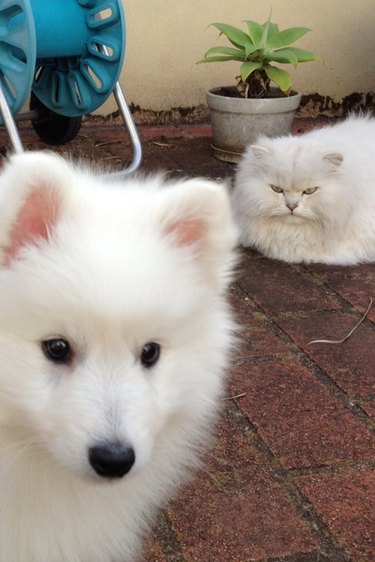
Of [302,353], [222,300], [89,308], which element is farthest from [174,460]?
[302,353]

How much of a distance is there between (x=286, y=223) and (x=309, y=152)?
457 millimetres

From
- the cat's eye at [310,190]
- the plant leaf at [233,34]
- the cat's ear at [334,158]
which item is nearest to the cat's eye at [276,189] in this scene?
the cat's eye at [310,190]

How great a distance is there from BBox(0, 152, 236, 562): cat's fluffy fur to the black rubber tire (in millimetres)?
3849

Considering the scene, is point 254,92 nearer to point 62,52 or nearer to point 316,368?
point 62,52

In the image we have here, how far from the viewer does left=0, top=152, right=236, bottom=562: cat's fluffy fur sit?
165 centimetres

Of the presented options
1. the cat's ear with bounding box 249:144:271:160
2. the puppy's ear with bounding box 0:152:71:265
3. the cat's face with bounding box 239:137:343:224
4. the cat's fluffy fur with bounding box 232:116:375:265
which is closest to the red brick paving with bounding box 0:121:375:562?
the cat's fluffy fur with bounding box 232:116:375:265

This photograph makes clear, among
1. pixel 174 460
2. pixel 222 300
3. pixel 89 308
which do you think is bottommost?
pixel 174 460

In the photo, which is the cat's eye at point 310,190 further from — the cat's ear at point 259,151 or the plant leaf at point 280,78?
the plant leaf at point 280,78

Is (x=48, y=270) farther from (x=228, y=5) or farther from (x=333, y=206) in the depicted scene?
(x=228, y=5)

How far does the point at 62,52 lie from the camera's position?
188 inches

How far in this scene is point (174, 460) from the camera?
2.11 m

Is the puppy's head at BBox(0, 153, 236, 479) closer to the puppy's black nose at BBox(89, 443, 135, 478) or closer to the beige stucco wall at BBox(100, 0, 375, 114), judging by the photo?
the puppy's black nose at BBox(89, 443, 135, 478)

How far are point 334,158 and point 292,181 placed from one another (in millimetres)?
280

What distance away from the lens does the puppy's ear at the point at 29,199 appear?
1.64 meters
